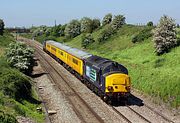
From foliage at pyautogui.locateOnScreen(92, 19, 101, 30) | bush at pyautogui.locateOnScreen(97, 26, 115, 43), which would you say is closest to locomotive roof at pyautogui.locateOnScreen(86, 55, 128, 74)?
bush at pyautogui.locateOnScreen(97, 26, 115, 43)

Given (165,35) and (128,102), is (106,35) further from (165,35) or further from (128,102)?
(128,102)

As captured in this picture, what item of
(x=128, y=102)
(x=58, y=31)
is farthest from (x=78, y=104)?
(x=58, y=31)

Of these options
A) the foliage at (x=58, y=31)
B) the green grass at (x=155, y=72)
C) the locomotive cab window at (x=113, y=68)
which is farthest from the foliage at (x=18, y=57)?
the foliage at (x=58, y=31)

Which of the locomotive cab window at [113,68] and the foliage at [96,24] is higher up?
the foliage at [96,24]

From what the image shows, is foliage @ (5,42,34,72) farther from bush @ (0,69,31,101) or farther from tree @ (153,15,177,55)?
tree @ (153,15,177,55)

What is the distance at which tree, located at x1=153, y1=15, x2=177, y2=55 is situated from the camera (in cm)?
4484

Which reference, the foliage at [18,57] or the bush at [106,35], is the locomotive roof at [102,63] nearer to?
the foliage at [18,57]

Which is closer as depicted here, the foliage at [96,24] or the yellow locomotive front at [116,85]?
the yellow locomotive front at [116,85]

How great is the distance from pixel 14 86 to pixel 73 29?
97326 mm

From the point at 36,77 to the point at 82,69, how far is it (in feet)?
32.3

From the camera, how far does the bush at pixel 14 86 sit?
27.6 m

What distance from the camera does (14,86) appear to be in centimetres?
2877

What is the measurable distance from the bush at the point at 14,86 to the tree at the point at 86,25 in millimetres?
80043

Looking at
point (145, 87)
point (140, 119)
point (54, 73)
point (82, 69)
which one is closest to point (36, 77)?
point (54, 73)
